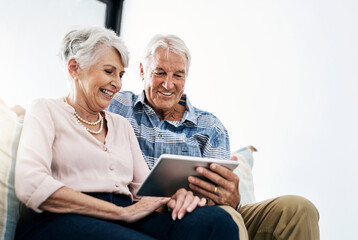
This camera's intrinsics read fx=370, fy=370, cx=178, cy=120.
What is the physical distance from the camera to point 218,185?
119 cm

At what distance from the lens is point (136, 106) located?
170cm

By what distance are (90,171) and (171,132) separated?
1.93 feet

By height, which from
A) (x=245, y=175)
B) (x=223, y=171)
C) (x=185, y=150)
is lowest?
(x=245, y=175)

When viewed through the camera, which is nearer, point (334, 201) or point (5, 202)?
point (5, 202)

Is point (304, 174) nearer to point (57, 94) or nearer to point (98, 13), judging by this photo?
point (57, 94)

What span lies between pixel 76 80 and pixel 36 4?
1.91 metres

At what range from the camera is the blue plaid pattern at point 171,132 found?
159cm

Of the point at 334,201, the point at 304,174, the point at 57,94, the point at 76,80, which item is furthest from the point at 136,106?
the point at 57,94

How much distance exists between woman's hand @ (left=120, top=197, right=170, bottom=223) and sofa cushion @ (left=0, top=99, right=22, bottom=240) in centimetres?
29

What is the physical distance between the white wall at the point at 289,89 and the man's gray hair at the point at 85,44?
1.04m

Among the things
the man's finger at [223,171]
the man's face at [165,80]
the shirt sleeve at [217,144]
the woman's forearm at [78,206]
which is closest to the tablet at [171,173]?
the man's finger at [223,171]

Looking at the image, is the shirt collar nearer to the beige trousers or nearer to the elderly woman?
the elderly woman

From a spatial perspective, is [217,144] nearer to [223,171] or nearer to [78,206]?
[223,171]

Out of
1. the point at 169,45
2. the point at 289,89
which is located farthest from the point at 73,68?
the point at 289,89
